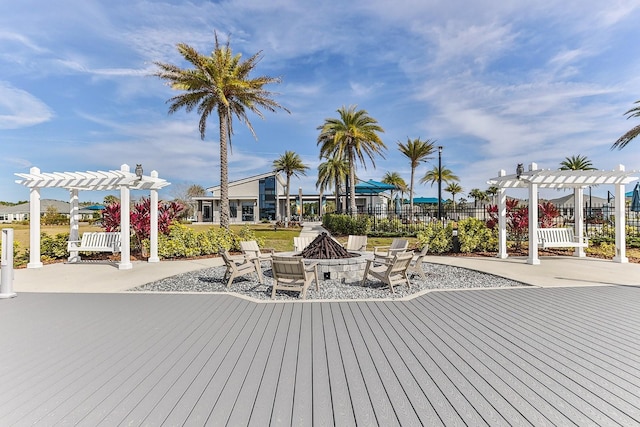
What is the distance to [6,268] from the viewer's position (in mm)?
6457

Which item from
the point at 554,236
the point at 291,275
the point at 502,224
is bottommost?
the point at 291,275

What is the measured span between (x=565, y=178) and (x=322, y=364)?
38.8 ft

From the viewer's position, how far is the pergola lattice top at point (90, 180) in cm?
1050

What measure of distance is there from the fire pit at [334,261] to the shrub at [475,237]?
6.16 meters

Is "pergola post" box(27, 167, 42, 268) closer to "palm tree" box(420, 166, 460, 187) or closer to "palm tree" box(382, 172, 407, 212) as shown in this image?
"palm tree" box(420, 166, 460, 187)

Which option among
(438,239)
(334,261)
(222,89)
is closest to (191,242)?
(334,261)

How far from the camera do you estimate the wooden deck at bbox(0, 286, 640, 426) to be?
2504 mm

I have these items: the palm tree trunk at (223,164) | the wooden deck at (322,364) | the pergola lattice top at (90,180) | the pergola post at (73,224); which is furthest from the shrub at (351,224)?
the wooden deck at (322,364)

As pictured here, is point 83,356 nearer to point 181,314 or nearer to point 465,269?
point 181,314

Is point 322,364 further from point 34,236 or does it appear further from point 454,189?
point 454,189

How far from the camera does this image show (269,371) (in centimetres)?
318

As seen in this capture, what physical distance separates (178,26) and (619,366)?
641 inches

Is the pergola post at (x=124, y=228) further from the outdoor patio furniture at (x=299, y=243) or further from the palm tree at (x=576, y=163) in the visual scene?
→ the palm tree at (x=576, y=163)

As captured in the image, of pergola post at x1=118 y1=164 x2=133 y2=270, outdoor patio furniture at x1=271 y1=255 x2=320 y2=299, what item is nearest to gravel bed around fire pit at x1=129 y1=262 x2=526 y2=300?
outdoor patio furniture at x1=271 y1=255 x2=320 y2=299
